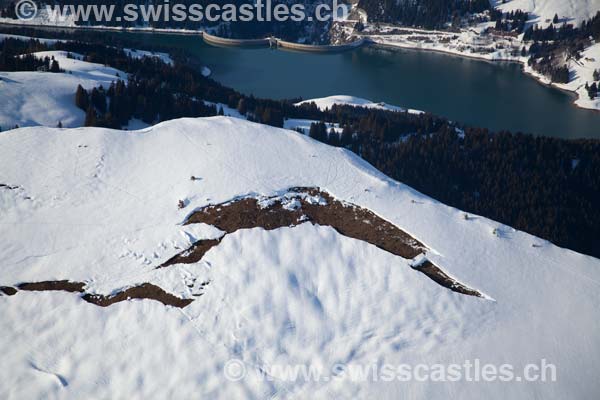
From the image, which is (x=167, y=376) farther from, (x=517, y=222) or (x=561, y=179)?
(x=561, y=179)

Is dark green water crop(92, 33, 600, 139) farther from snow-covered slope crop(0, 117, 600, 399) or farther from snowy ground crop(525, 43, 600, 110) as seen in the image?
snow-covered slope crop(0, 117, 600, 399)

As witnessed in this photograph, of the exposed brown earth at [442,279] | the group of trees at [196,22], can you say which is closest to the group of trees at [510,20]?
the group of trees at [196,22]

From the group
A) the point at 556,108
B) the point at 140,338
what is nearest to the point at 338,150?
the point at 140,338

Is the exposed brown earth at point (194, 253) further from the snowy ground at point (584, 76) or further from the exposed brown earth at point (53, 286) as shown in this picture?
the snowy ground at point (584, 76)

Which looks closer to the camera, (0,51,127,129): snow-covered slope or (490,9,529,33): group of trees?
(0,51,127,129): snow-covered slope

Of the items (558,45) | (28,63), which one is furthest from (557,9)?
(28,63)

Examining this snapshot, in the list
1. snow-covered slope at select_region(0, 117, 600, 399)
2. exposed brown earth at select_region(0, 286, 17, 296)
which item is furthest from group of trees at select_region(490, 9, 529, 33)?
exposed brown earth at select_region(0, 286, 17, 296)
